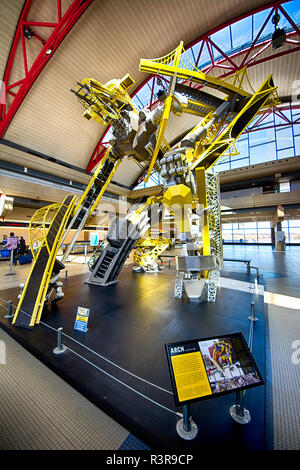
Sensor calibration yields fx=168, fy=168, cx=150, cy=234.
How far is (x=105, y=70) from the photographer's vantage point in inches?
452

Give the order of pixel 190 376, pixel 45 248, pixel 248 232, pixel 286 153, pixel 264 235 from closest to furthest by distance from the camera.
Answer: pixel 190 376
pixel 45 248
pixel 286 153
pixel 264 235
pixel 248 232

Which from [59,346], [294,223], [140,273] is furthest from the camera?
[294,223]

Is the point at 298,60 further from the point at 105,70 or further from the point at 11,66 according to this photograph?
the point at 11,66

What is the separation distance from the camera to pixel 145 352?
2727mm

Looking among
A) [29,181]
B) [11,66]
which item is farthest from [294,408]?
[29,181]

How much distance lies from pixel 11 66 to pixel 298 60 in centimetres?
1900

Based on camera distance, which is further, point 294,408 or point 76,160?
point 76,160

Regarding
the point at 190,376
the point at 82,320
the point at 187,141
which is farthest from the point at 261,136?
the point at 190,376

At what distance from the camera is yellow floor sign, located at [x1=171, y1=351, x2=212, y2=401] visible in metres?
1.35

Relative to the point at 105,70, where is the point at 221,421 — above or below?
below

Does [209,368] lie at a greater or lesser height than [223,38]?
lesser

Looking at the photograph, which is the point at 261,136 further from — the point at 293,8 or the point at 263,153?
the point at 293,8

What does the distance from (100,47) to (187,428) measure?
16488mm

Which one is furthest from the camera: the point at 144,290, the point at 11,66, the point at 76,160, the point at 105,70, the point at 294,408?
the point at 76,160
